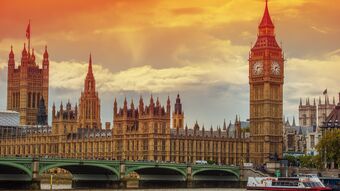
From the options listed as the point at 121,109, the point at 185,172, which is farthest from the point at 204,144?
the point at 185,172

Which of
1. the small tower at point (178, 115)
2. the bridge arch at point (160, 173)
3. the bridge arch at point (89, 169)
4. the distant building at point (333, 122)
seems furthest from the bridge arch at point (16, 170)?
the small tower at point (178, 115)

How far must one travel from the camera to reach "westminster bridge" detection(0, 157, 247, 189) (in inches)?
3216

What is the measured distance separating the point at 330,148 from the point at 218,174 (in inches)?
619

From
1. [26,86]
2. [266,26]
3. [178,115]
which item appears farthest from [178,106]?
[26,86]

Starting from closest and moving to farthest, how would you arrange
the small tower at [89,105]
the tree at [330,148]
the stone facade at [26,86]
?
1. the tree at [330,148]
2. the small tower at [89,105]
3. the stone facade at [26,86]

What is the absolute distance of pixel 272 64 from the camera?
13312 centimetres

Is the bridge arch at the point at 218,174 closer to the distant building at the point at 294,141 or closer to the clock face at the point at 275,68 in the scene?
the clock face at the point at 275,68

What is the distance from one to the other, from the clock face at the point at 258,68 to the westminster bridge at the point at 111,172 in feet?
101

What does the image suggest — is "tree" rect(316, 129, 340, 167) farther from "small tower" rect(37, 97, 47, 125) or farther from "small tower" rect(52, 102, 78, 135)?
"small tower" rect(37, 97, 47, 125)

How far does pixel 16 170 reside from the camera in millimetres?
84062

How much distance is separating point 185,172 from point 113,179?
9.16 meters

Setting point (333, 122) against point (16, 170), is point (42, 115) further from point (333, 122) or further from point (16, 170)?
point (16, 170)

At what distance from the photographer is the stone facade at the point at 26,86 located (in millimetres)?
185375

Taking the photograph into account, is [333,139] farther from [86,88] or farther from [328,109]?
[328,109]
